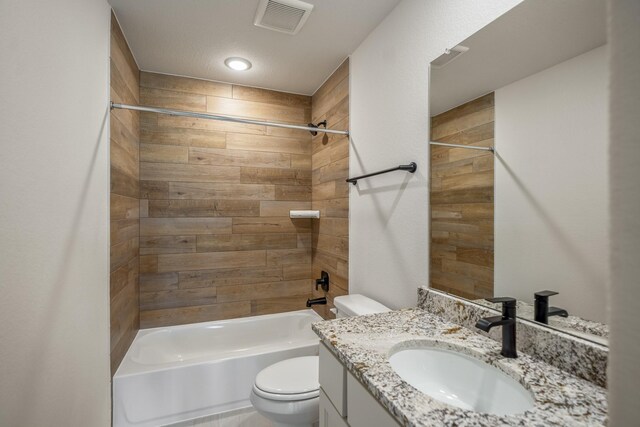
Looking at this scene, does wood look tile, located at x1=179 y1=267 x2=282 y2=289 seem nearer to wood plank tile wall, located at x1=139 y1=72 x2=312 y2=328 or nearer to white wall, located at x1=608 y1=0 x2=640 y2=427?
wood plank tile wall, located at x1=139 y1=72 x2=312 y2=328

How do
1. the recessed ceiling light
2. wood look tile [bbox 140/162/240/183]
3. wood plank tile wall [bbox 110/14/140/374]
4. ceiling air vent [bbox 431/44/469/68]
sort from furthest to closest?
1. wood look tile [bbox 140/162/240/183]
2. the recessed ceiling light
3. wood plank tile wall [bbox 110/14/140/374]
4. ceiling air vent [bbox 431/44/469/68]

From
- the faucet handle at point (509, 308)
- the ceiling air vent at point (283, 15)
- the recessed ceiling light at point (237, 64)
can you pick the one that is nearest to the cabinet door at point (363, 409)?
the faucet handle at point (509, 308)

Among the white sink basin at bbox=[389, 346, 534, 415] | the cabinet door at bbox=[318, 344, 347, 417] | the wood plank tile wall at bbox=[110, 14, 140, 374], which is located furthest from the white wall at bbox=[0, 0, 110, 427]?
the white sink basin at bbox=[389, 346, 534, 415]

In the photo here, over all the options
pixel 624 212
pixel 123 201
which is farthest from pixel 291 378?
pixel 624 212

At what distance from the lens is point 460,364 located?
99cm

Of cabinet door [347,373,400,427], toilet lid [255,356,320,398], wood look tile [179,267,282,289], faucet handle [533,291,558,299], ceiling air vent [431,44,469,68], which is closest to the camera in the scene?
cabinet door [347,373,400,427]

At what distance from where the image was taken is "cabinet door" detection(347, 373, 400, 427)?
2.50 ft

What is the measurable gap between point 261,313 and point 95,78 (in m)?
2.13

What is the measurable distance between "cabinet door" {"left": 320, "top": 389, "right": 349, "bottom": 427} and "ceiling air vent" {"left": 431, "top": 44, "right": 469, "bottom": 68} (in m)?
1.48

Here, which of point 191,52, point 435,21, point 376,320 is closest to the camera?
point 376,320

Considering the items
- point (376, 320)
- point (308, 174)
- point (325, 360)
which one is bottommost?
point (325, 360)

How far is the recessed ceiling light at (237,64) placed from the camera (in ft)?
7.43

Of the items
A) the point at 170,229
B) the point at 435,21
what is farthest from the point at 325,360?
the point at 170,229

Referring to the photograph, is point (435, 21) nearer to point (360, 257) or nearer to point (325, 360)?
Answer: point (360, 257)
